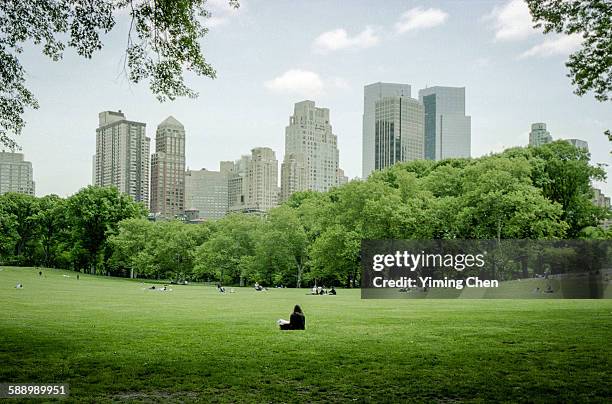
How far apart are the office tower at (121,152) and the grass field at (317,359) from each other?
9493cm

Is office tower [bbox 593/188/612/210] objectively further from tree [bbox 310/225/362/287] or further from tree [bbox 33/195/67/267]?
tree [bbox 33/195/67/267]

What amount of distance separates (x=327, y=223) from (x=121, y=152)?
208 feet

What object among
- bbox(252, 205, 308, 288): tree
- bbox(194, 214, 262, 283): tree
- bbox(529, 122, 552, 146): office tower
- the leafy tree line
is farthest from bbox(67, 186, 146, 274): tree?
bbox(529, 122, 552, 146): office tower

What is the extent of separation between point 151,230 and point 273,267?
72.8ft

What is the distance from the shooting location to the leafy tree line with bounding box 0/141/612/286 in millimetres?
59438

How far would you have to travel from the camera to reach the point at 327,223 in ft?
256

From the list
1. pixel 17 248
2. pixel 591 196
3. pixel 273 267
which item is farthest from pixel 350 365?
pixel 17 248

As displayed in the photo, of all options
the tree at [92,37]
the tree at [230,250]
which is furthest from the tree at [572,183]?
the tree at [92,37]

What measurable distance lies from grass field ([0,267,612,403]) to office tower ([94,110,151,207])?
94.9 metres

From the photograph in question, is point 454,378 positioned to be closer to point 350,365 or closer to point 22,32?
point 350,365

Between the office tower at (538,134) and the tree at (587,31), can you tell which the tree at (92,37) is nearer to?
the tree at (587,31)

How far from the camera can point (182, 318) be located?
2647cm

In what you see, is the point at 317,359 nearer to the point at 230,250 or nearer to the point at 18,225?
the point at 230,250

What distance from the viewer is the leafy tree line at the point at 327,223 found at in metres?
59.4
